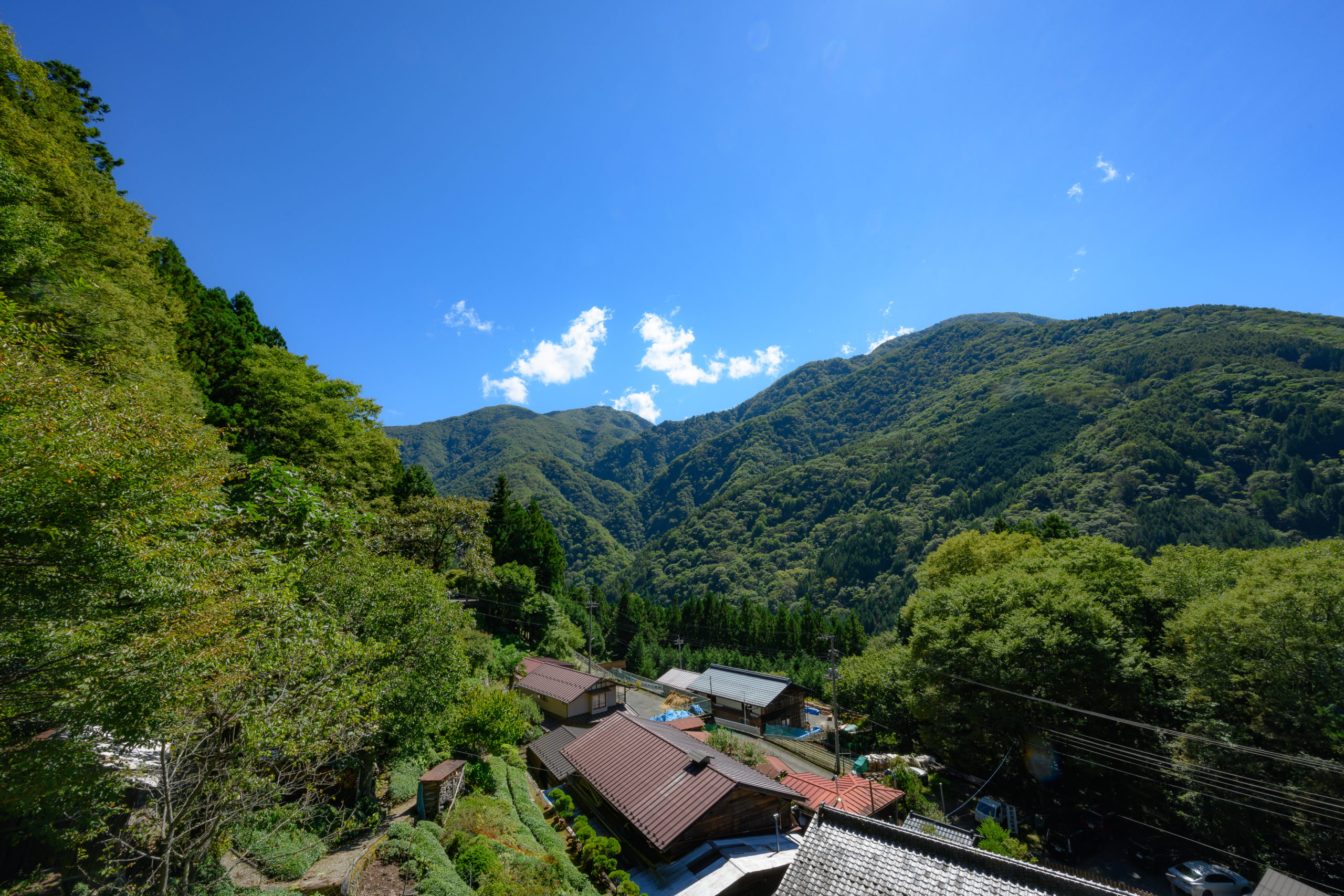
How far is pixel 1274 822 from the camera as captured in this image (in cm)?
1806

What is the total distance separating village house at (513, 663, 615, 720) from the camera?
101ft

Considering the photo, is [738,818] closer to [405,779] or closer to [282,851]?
[405,779]

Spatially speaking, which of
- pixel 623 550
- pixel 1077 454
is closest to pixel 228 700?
pixel 1077 454

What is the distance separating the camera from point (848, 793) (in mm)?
21469

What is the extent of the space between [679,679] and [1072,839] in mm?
32598

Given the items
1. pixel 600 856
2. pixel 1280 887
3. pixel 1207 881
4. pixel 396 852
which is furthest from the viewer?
pixel 1207 881

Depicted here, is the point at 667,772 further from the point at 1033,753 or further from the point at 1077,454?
the point at 1077,454

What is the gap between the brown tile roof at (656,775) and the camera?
15289 millimetres

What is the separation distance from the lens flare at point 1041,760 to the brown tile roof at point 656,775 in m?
16.5

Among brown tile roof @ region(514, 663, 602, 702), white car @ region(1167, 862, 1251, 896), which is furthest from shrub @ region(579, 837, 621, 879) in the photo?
white car @ region(1167, 862, 1251, 896)

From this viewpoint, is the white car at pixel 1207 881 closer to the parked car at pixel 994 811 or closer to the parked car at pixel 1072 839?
the parked car at pixel 1072 839

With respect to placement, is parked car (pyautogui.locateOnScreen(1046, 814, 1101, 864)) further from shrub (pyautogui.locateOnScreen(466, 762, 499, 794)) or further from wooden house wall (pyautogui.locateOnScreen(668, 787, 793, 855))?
shrub (pyautogui.locateOnScreen(466, 762, 499, 794))

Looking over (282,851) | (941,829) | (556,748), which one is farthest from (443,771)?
(941,829)

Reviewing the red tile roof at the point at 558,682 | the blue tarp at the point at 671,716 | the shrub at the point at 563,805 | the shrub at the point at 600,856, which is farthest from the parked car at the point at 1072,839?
the red tile roof at the point at 558,682
